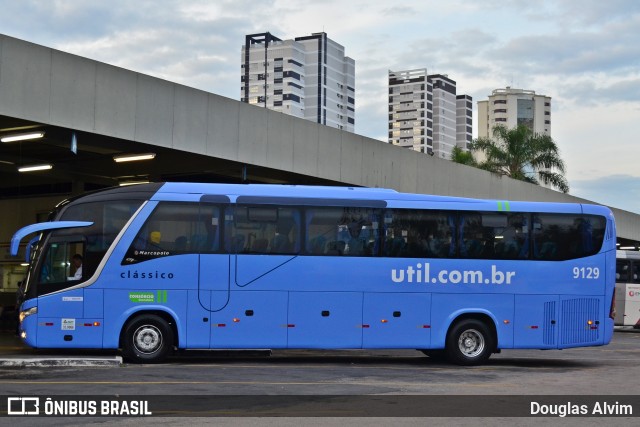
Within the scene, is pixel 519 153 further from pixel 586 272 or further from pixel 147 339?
pixel 147 339

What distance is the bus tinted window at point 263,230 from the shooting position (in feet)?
60.3

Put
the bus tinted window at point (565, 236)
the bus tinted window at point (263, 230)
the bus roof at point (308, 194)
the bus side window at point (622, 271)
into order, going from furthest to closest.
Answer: the bus side window at point (622, 271) < the bus tinted window at point (565, 236) < the bus tinted window at point (263, 230) < the bus roof at point (308, 194)

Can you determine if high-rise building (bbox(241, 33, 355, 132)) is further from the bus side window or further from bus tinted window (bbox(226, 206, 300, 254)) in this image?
bus tinted window (bbox(226, 206, 300, 254))

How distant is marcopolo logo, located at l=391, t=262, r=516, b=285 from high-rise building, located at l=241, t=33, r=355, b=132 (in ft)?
499

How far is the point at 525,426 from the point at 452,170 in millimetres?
25667

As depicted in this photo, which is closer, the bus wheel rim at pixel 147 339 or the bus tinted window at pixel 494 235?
the bus wheel rim at pixel 147 339

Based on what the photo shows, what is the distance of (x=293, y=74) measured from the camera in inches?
6737

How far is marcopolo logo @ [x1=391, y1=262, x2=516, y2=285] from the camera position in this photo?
19.1m

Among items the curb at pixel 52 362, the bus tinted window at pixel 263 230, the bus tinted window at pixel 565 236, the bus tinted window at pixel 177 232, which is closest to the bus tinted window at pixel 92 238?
the bus tinted window at pixel 177 232

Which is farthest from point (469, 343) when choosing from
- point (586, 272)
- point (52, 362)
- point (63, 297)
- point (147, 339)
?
point (52, 362)

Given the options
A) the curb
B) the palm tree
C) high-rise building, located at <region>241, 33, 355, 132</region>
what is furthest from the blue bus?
high-rise building, located at <region>241, 33, 355, 132</region>

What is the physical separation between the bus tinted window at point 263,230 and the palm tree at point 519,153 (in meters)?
40.8

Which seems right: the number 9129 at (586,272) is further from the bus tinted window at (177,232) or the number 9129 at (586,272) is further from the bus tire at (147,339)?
the bus tire at (147,339)

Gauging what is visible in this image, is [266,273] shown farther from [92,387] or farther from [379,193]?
[92,387]
